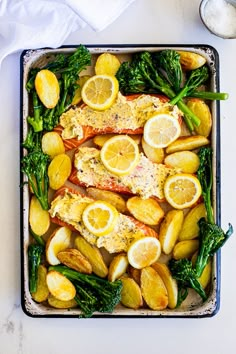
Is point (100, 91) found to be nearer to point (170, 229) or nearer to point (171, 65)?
point (171, 65)

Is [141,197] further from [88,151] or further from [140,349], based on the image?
[140,349]

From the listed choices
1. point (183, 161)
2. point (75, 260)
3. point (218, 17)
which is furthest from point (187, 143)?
point (75, 260)

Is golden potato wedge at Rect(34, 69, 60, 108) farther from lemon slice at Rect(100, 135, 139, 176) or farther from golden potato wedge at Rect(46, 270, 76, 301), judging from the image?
golden potato wedge at Rect(46, 270, 76, 301)

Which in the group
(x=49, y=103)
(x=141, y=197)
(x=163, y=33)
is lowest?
(x=141, y=197)

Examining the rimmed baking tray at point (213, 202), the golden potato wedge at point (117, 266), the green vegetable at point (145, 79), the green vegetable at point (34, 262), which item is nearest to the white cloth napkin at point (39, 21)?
the rimmed baking tray at point (213, 202)

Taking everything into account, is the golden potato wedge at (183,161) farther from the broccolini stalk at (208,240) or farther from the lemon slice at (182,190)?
the broccolini stalk at (208,240)

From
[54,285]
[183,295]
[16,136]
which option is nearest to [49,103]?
[16,136]
